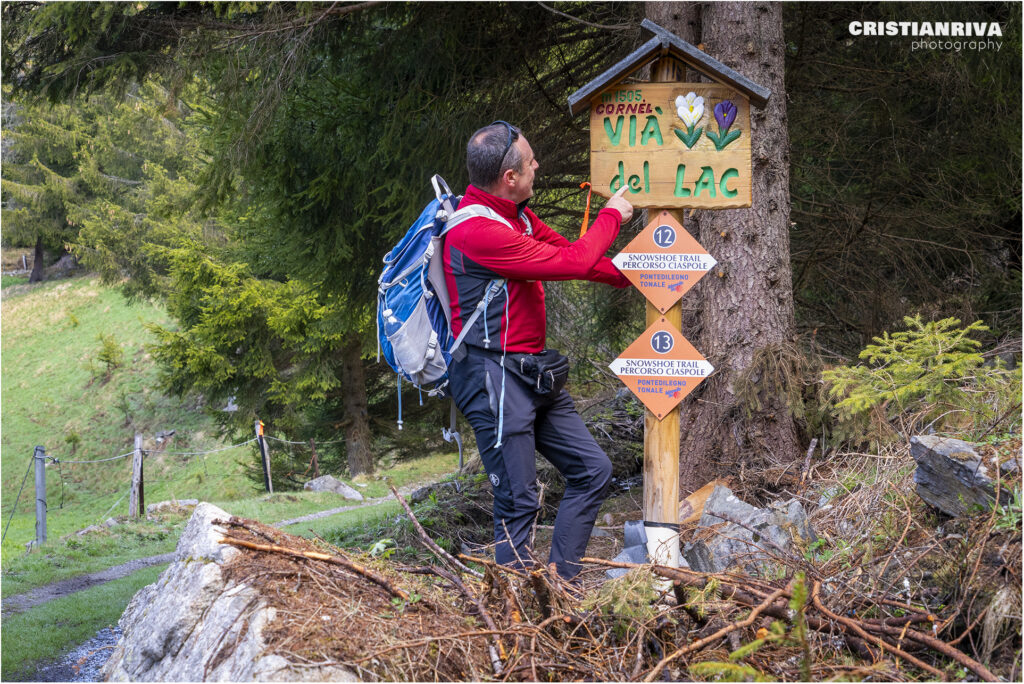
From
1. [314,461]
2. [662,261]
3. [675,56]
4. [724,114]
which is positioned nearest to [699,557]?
[662,261]

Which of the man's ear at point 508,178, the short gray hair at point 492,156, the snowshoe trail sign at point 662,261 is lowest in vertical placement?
the snowshoe trail sign at point 662,261

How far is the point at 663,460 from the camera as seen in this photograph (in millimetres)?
4230

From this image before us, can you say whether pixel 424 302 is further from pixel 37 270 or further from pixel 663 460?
pixel 37 270

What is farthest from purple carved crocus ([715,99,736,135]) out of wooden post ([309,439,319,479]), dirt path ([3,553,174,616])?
wooden post ([309,439,319,479])

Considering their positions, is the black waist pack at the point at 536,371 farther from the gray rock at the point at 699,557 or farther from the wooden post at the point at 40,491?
the wooden post at the point at 40,491

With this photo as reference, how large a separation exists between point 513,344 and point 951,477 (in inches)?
73.0

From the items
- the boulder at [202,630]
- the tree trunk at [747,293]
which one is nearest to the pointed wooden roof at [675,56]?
the tree trunk at [747,293]

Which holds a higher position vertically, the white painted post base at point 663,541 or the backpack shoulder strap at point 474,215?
the backpack shoulder strap at point 474,215

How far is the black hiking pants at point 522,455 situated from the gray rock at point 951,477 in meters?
1.31

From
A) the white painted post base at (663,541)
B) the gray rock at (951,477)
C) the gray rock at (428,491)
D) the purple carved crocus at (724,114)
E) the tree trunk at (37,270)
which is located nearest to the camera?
the gray rock at (951,477)

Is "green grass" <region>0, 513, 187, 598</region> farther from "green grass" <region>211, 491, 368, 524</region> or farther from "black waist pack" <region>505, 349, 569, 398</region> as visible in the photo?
"black waist pack" <region>505, 349, 569, 398</region>

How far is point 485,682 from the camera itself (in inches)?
117

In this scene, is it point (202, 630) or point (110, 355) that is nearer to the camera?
point (202, 630)

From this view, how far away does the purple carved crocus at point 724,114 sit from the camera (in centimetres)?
416
